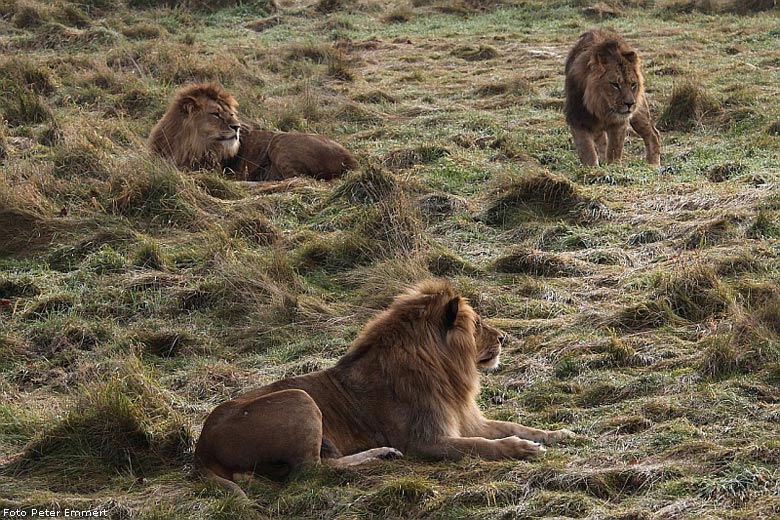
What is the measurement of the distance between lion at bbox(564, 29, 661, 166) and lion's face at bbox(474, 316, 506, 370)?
188 inches

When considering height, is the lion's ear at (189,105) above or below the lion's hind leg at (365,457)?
above

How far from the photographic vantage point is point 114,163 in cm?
1004

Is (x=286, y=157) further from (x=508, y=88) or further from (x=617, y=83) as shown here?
(x=508, y=88)

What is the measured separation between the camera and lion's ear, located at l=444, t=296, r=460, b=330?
547 centimetres

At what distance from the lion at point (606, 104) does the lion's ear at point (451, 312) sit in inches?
200

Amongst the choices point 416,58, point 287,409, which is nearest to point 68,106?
point 416,58

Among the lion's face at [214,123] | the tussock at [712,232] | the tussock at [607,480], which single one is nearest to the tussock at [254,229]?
the lion's face at [214,123]

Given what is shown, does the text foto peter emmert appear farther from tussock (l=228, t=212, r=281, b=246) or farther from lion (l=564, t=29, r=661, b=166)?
lion (l=564, t=29, r=661, b=166)

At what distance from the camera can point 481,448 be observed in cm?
517

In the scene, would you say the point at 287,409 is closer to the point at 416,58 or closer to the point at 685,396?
the point at 685,396

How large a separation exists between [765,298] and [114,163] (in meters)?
5.82

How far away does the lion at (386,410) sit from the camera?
5.06m

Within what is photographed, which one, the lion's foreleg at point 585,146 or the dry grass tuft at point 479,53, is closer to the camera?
the lion's foreleg at point 585,146

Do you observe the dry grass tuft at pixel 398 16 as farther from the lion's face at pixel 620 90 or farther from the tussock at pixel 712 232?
the tussock at pixel 712 232
